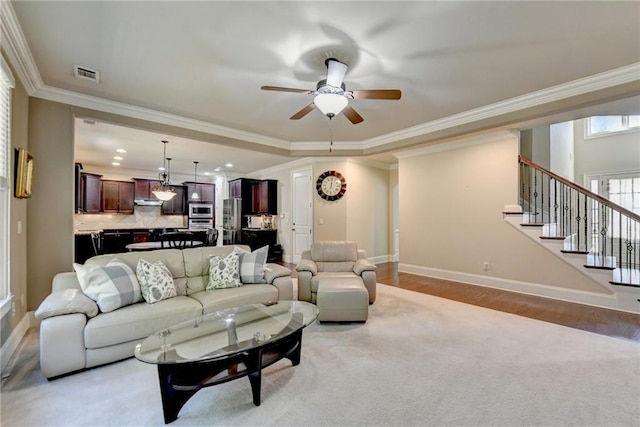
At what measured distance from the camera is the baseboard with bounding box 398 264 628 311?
152 inches

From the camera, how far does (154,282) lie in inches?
108

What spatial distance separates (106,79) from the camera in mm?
3229

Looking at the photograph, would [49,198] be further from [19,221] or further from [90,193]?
[90,193]

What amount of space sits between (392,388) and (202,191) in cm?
892

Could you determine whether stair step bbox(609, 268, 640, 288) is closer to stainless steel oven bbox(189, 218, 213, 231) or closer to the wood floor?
the wood floor

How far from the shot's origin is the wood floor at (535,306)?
3174 millimetres

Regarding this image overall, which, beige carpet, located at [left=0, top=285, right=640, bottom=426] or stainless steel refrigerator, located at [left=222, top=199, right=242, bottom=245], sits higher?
stainless steel refrigerator, located at [left=222, top=199, right=242, bottom=245]

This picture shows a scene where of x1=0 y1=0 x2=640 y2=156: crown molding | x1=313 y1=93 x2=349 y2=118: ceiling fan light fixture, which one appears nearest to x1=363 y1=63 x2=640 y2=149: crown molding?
x1=0 y1=0 x2=640 y2=156: crown molding

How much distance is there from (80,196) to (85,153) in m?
1.52

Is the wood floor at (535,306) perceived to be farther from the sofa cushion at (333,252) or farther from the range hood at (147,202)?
the range hood at (147,202)

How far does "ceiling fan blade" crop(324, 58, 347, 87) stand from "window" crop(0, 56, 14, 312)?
107 inches

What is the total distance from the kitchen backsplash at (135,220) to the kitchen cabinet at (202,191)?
2.51ft

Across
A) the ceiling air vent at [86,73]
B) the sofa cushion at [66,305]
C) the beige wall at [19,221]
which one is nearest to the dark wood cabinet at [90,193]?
the beige wall at [19,221]

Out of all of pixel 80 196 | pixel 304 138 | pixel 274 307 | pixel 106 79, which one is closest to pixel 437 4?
pixel 274 307
